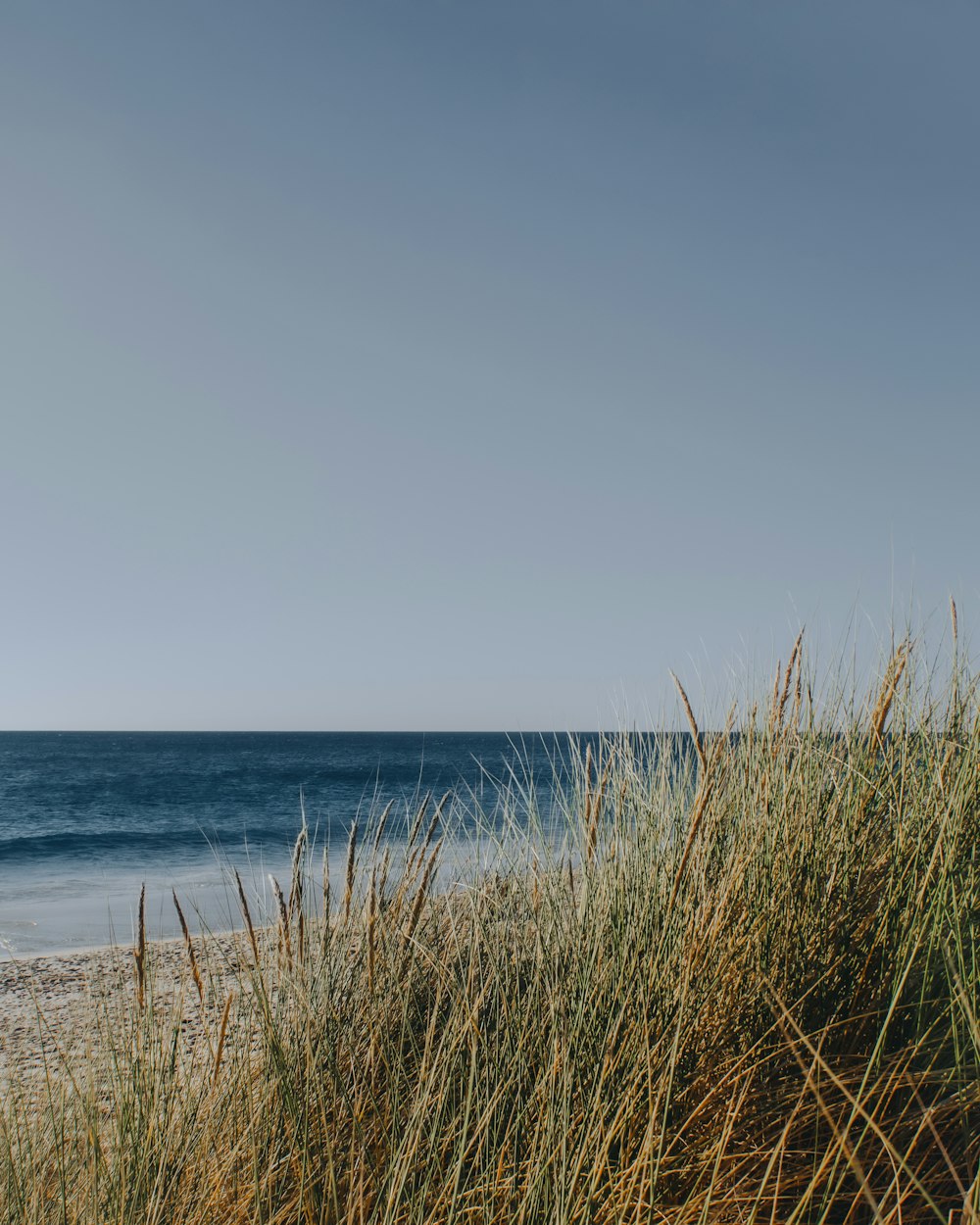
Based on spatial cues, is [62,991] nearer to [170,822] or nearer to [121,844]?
[121,844]

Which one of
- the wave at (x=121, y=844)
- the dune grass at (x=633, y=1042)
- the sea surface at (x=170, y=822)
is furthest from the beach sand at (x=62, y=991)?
Result: the wave at (x=121, y=844)

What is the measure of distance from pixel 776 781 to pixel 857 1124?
Answer: 80cm

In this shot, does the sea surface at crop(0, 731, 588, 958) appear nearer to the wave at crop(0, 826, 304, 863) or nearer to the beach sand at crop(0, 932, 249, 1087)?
the wave at crop(0, 826, 304, 863)

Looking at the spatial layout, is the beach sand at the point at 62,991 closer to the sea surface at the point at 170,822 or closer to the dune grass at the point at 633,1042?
the sea surface at the point at 170,822

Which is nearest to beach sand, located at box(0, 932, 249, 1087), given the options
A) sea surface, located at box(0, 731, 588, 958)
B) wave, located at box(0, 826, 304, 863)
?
sea surface, located at box(0, 731, 588, 958)

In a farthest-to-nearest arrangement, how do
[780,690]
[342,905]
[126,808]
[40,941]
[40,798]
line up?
1. [40,798]
2. [126,808]
3. [40,941]
4. [780,690]
5. [342,905]

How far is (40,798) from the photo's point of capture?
91.5 ft

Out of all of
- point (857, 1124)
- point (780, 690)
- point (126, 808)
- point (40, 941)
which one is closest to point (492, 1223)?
point (857, 1124)

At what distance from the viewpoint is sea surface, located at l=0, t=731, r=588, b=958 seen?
5.61m

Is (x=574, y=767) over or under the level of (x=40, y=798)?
over

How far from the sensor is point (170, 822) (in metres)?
22.2

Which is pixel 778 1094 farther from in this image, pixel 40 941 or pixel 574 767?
pixel 40 941

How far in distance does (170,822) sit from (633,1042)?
23.1 meters

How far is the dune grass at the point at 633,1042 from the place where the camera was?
1.43 metres
